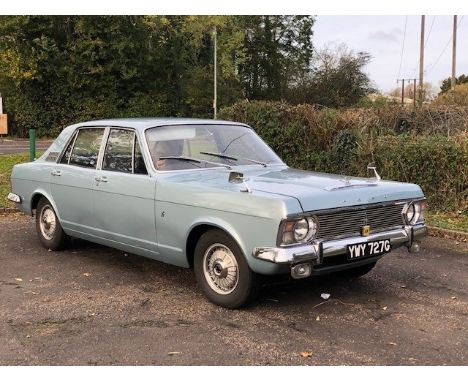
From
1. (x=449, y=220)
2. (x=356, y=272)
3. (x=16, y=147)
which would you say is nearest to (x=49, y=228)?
(x=356, y=272)

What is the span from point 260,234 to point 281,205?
30cm

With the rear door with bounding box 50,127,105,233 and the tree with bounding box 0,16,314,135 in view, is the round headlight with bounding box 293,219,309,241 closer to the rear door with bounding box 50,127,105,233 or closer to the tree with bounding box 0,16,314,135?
the rear door with bounding box 50,127,105,233

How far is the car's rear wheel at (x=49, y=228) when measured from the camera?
6992mm

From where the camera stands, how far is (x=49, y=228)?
7.18m

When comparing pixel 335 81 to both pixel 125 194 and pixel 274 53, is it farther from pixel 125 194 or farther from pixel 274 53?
pixel 125 194

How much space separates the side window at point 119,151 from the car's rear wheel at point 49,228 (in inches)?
52.0

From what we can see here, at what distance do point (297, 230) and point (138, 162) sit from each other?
2051 mm

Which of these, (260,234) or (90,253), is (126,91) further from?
(260,234)

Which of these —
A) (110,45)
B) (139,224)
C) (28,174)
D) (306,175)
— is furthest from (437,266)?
(110,45)

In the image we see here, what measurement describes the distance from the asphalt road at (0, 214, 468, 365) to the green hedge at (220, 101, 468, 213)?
3.21 metres

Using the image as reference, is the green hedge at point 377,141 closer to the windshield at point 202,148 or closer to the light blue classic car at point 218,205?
the light blue classic car at point 218,205

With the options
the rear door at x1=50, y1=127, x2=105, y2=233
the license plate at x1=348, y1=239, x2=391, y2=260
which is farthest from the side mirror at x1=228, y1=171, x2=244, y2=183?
the rear door at x1=50, y1=127, x2=105, y2=233

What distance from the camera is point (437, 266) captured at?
657cm

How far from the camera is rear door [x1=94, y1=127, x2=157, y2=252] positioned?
553 cm
